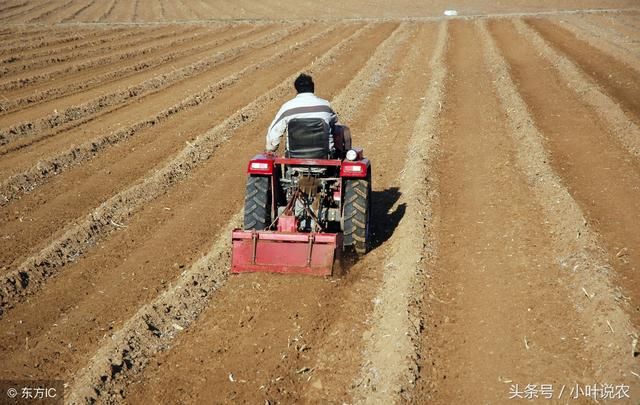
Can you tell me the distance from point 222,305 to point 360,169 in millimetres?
1890

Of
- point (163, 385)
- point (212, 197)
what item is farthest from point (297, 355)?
point (212, 197)

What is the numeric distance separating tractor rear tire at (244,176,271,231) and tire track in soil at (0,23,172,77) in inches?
484

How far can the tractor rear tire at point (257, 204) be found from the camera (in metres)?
6.81

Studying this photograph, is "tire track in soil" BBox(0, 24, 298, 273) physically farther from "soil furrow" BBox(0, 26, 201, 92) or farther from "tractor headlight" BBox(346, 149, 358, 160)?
"soil furrow" BBox(0, 26, 201, 92)

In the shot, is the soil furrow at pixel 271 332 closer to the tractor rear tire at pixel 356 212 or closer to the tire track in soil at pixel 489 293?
the tractor rear tire at pixel 356 212

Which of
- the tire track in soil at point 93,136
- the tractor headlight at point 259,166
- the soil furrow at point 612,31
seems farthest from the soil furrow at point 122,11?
the tractor headlight at point 259,166

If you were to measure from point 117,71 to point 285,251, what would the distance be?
44.5 ft

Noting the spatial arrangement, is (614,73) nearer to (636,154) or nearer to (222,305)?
(636,154)

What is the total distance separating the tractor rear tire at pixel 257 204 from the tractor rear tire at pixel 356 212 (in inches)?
32.0

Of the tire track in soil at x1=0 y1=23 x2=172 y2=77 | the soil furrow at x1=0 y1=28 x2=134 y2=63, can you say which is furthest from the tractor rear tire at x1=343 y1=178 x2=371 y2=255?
the soil furrow at x1=0 y1=28 x2=134 y2=63

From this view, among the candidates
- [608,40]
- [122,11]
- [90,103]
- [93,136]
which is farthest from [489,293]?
[122,11]

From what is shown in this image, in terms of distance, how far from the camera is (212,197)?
357 inches

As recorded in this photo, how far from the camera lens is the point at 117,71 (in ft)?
59.7

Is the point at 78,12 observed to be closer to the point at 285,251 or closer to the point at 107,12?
the point at 107,12
